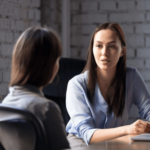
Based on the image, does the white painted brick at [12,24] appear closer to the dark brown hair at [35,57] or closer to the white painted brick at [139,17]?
the white painted brick at [139,17]

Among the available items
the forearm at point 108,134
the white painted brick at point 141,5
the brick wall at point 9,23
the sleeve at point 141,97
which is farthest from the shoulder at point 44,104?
the white painted brick at point 141,5

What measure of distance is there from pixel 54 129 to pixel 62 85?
109 cm

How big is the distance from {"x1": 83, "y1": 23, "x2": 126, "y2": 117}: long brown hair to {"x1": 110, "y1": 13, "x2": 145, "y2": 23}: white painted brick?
3.33ft

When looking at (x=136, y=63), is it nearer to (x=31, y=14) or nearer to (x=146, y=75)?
(x=146, y=75)

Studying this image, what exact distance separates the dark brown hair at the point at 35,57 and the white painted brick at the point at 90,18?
1735mm

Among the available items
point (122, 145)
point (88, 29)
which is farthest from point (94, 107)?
point (88, 29)

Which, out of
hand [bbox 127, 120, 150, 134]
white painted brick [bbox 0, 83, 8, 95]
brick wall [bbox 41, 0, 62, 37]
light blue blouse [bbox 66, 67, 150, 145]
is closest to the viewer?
hand [bbox 127, 120, 150, 134]

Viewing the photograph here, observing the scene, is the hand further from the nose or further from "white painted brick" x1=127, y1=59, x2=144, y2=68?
"white painted brick" x1=127, y1=59, x2=144, y2=68

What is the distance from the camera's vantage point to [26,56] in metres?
0.74

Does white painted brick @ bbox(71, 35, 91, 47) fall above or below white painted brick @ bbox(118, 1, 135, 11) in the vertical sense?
below

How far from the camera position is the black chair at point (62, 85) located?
68.9 inches

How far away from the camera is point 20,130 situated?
647 millimetres

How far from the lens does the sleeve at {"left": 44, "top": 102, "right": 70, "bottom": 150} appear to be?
671mm

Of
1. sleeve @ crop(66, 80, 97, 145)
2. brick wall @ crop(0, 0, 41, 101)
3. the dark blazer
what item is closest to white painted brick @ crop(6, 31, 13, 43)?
brick wall @ crop(0, 0, 41, 101)
